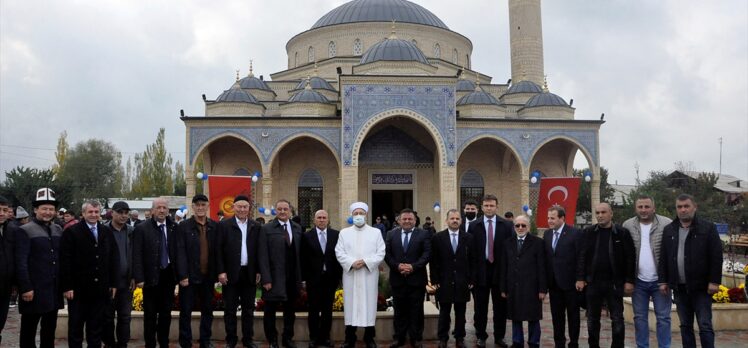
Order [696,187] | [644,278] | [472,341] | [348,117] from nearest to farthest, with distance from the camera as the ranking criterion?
[644,278], [472,341], [348,117], [696,187]

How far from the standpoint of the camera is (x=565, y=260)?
5.28 metres

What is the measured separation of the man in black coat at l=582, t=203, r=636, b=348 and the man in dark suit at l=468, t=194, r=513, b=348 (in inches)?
32.7

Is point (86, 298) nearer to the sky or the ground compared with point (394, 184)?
nearer to the ground

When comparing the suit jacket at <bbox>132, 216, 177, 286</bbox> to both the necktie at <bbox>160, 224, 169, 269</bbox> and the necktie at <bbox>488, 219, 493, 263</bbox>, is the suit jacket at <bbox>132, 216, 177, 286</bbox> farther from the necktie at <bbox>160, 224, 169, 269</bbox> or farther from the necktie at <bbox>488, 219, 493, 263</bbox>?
the necktie at <bbox>488, 219, 493, 263</bbox>

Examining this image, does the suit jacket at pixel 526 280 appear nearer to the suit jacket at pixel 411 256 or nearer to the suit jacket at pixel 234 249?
the suit jacket at pixel 411 256

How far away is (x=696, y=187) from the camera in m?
26.2

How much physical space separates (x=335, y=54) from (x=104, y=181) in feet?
86.6

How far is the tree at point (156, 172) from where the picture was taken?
122ft

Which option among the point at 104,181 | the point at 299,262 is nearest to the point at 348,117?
the point at 299,262

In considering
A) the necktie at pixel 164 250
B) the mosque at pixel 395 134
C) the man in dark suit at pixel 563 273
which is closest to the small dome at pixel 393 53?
the mosque at pixel 395 134

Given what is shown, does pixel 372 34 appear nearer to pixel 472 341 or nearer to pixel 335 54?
pixel 335 54

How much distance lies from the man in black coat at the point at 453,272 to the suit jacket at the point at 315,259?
95 centimetres

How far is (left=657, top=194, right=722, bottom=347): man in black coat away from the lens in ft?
15.3

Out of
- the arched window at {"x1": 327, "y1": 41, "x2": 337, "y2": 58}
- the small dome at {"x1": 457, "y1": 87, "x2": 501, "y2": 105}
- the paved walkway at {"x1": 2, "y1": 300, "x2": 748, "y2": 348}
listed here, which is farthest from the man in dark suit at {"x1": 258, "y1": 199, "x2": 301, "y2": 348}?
the arched window at {"x1": 327, "y1": 41, "x2": 337, "y2": 58}
